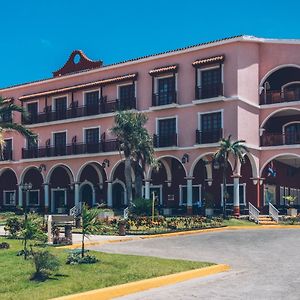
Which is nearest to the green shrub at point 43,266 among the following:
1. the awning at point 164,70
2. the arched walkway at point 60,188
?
the awning at point 164,70

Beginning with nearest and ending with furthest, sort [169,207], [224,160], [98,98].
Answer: [224,160] → [169,207] → [98,98]

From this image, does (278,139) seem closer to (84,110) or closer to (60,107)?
(84,110)

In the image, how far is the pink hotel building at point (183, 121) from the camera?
1476 inches

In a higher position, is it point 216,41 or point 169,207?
point 216,41

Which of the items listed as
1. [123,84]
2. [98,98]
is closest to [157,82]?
[123,84]

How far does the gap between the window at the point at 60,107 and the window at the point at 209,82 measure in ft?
44.5

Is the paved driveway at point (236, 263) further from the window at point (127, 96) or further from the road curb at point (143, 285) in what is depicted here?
the window at point (127, 96)

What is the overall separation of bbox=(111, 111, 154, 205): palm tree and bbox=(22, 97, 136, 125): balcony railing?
20.8 feet

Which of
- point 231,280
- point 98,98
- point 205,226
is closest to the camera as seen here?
point 231,280

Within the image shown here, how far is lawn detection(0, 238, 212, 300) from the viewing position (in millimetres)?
9688

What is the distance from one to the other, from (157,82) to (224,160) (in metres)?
9.33

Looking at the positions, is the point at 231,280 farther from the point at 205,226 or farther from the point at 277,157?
the point at 277,157

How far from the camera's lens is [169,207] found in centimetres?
4062

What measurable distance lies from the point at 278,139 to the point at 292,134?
82.3 inches
